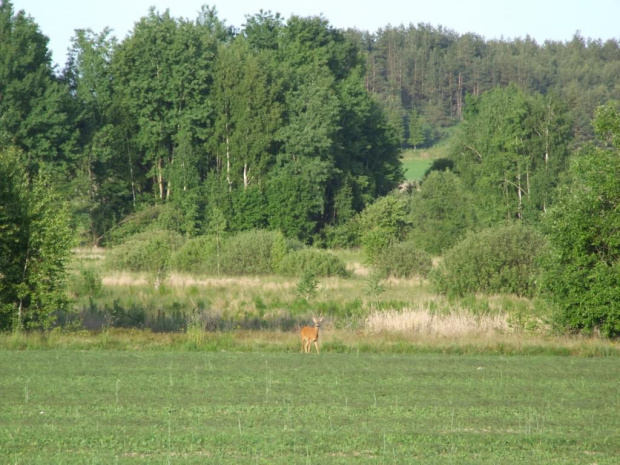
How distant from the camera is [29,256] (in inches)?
1021

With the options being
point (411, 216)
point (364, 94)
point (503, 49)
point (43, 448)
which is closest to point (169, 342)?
point (43, 448)

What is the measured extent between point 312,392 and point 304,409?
64.5 inches

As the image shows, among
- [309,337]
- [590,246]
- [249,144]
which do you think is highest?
[249,144]

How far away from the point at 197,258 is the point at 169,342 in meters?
31.6

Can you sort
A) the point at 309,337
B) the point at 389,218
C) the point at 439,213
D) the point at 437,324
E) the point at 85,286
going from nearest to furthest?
the point at 309,337 < the point at 437,324 < the point at 85,286 < the point at 439,213 < the point at 389,218

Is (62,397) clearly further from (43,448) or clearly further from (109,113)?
(109,113)

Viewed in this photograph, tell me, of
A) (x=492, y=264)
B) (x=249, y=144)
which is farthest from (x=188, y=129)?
(x=492, y=264)

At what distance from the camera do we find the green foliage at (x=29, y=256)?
82.3 ft

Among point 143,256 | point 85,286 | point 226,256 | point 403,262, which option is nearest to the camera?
point 85,286

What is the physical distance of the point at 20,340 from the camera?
2286 centimetres

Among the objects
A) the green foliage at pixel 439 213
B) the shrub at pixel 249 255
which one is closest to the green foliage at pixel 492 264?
the shrub at pixel 249 255

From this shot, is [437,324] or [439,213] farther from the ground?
[439,213]

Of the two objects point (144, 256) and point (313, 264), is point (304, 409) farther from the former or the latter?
point (144, 256)

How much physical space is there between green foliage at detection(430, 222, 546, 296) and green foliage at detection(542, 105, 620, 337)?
11.9m
